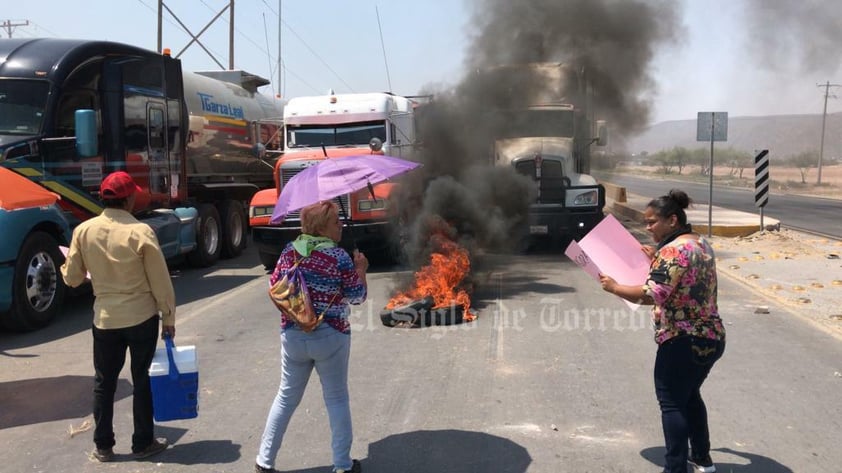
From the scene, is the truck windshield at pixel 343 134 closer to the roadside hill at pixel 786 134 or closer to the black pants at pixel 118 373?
the black pants at pixel 118 373

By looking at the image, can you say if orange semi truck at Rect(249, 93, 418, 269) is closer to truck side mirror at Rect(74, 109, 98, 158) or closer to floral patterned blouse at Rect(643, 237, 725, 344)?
truck side mirror at Rect(74, 109, 98, 158)

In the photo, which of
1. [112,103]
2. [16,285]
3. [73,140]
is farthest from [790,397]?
[112,103]

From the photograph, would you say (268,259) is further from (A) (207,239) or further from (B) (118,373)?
(B) (118,373)

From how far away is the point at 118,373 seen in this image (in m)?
4.07

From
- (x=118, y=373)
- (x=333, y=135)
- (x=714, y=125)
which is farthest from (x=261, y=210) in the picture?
(x=714, y=125)

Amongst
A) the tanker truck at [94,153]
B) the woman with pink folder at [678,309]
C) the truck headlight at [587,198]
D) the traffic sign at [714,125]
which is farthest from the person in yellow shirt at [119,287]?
the traffic sign at [714,125]

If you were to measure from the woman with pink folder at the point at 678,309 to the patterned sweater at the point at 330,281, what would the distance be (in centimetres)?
139

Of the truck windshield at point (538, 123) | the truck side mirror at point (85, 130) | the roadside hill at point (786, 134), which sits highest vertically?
the roadside hill at point (786, 134)

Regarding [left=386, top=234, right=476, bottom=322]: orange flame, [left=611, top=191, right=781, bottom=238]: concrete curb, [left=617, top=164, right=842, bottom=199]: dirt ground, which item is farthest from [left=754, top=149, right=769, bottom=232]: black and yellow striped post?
[left=617, top=164, right=842, bottom=199]: dirt ground

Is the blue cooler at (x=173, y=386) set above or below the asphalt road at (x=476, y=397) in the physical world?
above

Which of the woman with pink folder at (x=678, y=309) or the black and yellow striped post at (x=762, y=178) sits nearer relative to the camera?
the woman with pink folder at (x=678, y=309)

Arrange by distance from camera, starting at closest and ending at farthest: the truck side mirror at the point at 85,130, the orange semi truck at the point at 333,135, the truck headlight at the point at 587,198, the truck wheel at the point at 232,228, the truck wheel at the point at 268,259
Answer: the truck side mirror at the point at 85,130 < the orange semi truck at the point at 333,135 < the truck wheel at the point at 268,259 < the truck headlight at the point at 587,198 < the truck wheel at the point at 232,228

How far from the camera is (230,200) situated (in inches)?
539

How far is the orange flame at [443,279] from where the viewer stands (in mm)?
7736
